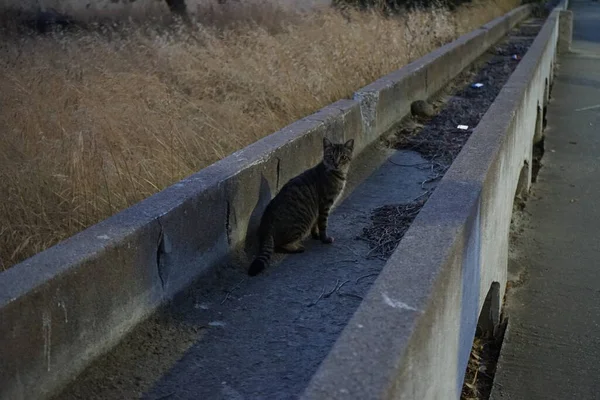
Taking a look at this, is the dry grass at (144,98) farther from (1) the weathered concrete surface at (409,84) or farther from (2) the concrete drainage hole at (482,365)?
(2) the concrete drainage hole at (482,365)

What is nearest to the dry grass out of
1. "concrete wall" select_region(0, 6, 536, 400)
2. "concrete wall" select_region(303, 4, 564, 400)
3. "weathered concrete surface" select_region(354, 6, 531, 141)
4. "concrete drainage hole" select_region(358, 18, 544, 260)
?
"weathered concrete surface" select_region(354, 6, 531, 141)

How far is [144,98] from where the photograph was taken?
7367 millimetres

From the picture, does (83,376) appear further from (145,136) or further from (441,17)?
(441,17)

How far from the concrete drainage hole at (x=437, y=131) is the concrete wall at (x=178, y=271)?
79cm

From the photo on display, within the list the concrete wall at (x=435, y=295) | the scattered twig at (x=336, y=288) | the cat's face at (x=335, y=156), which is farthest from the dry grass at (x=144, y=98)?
the concrete wall at (x=435, y=295)

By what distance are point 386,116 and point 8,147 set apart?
4.35 meters

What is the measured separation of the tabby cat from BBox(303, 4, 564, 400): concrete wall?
1035mm

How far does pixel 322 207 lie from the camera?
5398 mm

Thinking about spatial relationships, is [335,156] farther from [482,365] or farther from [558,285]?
[558,285]

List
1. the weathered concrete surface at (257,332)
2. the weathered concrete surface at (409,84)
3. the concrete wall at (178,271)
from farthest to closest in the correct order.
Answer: the weathered concrete surface at (409,84)
the weathered concrete surface at (257,332)
the concrete wall at (178,271)

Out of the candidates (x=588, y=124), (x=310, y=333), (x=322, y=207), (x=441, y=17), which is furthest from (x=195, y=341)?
(x=441, y=17)

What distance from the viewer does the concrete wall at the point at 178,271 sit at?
2973 millimetres

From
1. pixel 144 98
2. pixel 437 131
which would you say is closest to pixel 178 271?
pixel 144 98

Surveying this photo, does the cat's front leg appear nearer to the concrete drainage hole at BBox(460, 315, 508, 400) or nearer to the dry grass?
the dry grass
